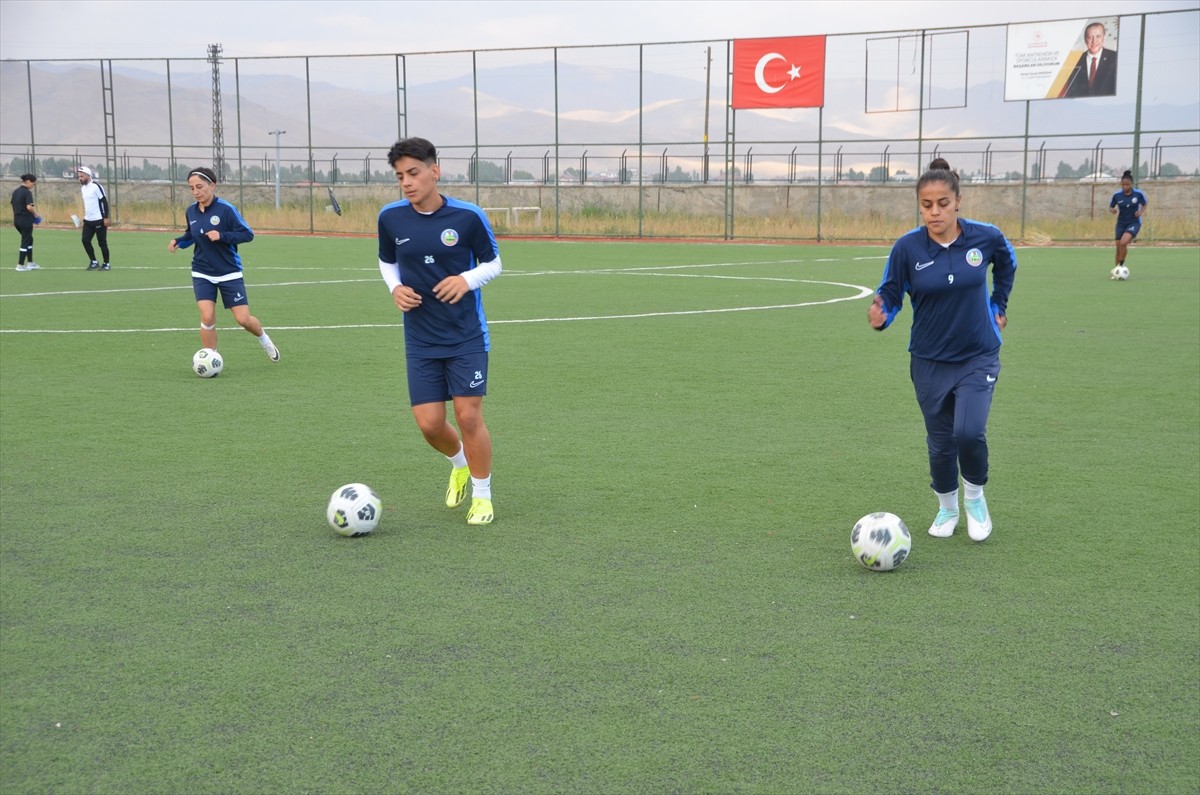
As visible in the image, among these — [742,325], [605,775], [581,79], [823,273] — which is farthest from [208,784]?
[581,79]

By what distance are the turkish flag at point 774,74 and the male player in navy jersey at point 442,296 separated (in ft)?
93.2

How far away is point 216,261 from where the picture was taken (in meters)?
11.3

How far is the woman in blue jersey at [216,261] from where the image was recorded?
11.1 m

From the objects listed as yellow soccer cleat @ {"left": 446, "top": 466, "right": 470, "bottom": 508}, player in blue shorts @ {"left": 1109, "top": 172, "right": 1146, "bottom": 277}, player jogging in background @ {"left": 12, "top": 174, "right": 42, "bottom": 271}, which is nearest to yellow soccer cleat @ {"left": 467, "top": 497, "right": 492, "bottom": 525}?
yellow soccer cleat @ {"left": 446, "top": 466, "right": 470, "bottom": 508}

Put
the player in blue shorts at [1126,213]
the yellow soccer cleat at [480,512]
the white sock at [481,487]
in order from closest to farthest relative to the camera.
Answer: the yellow soccer cleat at [480,512], the white sock at [481,487], the player in blue shorts at [1126,213]

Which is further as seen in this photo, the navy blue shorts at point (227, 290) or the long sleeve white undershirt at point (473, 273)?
the navy blue shorts at point (227, 290)

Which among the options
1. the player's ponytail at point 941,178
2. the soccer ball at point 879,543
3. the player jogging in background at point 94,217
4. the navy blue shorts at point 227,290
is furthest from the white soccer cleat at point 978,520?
the player jogging in background at point 94,217

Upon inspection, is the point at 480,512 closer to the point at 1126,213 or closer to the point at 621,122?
the point at 1126,213

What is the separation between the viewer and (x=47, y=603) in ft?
16.1

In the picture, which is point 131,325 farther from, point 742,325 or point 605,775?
point 605,775

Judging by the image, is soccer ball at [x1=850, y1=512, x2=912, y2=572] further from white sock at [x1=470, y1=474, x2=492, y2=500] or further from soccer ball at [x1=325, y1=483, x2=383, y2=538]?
soccer ball at [x1=325, y1=483, x2=383, y2=538]

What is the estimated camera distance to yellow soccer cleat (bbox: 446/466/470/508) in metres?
6.55

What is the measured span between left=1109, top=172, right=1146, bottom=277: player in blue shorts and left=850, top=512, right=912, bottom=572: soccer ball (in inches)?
667

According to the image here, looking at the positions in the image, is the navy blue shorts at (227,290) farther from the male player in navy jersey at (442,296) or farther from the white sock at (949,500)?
the white sock at (949,500)
